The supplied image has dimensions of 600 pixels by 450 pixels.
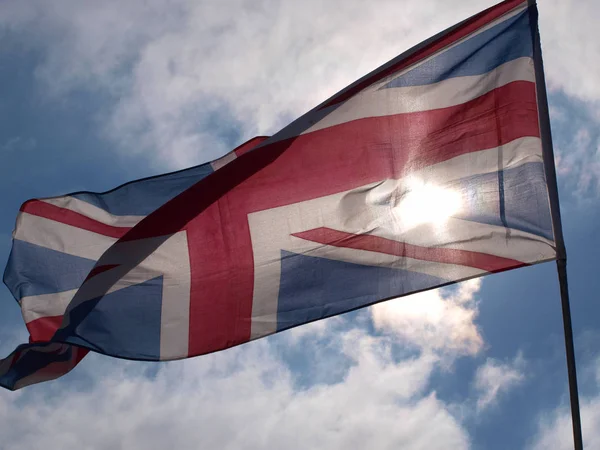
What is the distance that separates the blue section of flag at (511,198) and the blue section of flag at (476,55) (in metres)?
1.52

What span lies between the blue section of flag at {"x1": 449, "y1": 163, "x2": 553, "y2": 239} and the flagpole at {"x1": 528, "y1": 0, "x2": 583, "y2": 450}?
373 millimetres

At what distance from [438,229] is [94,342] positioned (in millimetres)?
4502

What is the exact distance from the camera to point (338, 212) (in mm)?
9672

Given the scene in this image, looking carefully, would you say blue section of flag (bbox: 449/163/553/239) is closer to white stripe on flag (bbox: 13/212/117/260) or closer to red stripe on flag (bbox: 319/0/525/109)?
red stripe on flag (bbox: 319/0/525/109)

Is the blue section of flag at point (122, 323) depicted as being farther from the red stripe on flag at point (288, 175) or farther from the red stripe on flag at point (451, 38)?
the red stripe on flag at point (451, 38)

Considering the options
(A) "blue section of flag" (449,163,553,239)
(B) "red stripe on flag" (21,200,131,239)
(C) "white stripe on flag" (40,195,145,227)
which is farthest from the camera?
(B) "red stripe on flag" (21,200,131,239)

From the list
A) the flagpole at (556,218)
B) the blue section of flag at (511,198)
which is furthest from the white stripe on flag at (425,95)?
the blue section of flag at (511,198)

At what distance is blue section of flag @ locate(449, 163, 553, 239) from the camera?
8875 millimetres

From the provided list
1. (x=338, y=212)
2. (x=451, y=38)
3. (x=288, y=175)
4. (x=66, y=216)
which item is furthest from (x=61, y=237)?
(x=451, y=38)

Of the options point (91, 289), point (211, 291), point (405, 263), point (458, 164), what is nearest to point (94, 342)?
point (91, 289)

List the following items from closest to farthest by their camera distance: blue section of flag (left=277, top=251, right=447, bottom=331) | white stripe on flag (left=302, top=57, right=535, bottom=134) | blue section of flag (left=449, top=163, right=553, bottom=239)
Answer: blue section of flag (left=449, top=163, right=553, bottom=239) < blue section of flag (left=277, top=251, right=447, bottom=331) < white stripe on flag (left=302, top=57, right=535, bottom=134)

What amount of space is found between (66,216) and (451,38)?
6.18 metres

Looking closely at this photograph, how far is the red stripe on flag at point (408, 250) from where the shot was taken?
8.77 meters

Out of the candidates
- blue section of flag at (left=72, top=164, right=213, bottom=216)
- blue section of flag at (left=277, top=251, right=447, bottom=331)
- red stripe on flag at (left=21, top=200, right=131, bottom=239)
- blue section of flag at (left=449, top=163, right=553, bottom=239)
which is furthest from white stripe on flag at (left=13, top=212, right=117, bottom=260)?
blue section of flag at (left=449, top=163, right=553, bottom=239)
